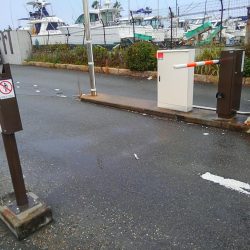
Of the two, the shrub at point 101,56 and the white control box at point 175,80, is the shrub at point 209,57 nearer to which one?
the white control box at point 175,80

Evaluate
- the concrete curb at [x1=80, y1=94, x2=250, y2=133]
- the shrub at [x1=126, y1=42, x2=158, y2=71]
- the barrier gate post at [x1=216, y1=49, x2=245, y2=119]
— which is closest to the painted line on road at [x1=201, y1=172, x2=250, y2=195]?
the concrete curb at [x1=80, y1=94, x2=250, y2=133]

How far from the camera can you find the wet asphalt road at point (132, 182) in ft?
9.22

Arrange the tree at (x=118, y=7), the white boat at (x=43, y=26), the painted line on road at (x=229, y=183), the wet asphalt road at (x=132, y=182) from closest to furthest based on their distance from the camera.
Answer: the wet asphalt road at (x=132, y=182) < the painted line on road at (x=229, y=183) < the white boat at (x=43, y=26) < the tree at (x=118, y=7)

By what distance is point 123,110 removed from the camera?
727cm

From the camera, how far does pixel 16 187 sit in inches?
119

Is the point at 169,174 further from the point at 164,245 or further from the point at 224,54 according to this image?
the point at 224,54

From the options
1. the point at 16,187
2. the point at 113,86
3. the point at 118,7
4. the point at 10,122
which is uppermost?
the point at 118,7

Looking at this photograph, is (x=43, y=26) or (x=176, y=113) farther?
(x=43, y=26)

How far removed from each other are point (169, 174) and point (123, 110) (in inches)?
138

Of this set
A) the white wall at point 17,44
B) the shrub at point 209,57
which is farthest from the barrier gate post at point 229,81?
the white wall at point 17,44

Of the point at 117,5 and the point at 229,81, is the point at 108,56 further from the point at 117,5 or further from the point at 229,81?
the point at 117,5

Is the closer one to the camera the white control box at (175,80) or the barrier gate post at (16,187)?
the barrier gate post at (16,187)

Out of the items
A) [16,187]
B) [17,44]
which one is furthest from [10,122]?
[17,44]

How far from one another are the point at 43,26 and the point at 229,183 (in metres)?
30.0
